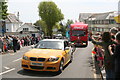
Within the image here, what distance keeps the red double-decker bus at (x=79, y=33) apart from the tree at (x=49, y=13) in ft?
168

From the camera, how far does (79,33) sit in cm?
2748

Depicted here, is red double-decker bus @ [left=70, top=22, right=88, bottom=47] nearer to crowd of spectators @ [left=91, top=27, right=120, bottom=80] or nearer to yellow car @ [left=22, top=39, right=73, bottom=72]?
yellow car @ [left=22, top=39, right=73, bottom=72]

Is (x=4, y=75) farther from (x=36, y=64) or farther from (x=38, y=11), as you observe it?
(x=38, y=11)

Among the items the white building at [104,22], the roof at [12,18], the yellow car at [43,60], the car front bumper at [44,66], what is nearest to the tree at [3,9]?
the yellow car at [43,60]

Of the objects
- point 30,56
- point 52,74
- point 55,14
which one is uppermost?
point 55,14

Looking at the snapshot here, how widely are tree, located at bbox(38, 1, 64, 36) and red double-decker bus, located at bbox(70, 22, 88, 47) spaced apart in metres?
51.2

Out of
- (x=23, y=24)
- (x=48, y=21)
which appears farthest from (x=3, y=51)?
(x=23, y=24)

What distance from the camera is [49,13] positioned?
79.5 metres

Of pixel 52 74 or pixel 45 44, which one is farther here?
pixel 45 44

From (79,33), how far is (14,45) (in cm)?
1060

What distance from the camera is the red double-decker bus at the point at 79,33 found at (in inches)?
1073

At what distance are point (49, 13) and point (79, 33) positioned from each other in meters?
53.3

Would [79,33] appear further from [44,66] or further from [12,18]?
[12,18]

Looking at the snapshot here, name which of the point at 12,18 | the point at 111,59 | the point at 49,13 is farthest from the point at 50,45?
the point at 12,18
